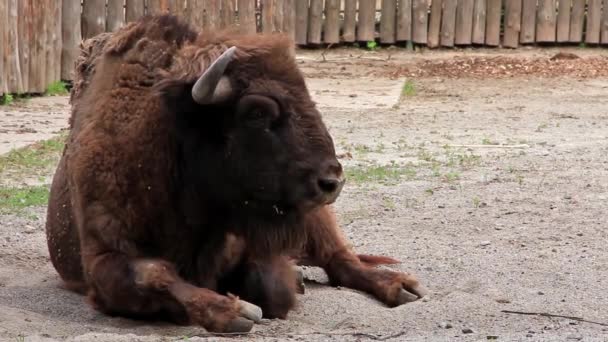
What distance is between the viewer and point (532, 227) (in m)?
7.97

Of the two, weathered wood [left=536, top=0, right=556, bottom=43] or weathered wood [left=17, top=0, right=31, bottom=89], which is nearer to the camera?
weathered wood [left=17, top=0, right=31, bottom=89]

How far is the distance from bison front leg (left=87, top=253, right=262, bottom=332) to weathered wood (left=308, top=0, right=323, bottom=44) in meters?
12.4

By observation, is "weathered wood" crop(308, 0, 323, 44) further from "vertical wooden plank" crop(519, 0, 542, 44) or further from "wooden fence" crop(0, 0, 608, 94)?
"vertical wooden plank" crop(519, 0, 542, 44)

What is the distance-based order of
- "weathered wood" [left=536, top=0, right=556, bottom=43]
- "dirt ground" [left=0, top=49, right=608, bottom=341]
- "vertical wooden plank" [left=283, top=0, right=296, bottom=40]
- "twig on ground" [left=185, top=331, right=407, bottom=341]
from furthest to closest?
"weathered wood" [left=536, top=0, right=556, bottom=43] → "vertical wooden plank" [left=283, top=0, right=296, bottom=40] → "dirt ground" [left=0, top=49, right=608, bottom=341] → "twig on ground" [left=185, top=331, right=407, bottom=341]

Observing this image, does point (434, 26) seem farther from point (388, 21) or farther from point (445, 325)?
point (445, 325)

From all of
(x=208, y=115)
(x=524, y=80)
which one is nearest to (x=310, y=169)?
(x=208, y=115)

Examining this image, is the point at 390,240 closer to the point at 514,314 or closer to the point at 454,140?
the point at 514,314

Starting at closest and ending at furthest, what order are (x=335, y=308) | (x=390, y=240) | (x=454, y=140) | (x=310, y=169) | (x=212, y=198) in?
(x=310, y=169) → (x=212, y=198) → (x=335, y=308) → (x=390, y=240) → (x=454, y=140)

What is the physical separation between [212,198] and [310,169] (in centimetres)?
59

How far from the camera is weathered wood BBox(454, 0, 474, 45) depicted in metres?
18.1

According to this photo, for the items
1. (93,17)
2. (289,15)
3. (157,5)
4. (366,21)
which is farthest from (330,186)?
(366,21)

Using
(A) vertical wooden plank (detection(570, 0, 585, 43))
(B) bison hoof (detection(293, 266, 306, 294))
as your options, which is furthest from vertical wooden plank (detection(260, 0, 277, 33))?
(B) bison hoof (detection(293, 266, 306, 294))

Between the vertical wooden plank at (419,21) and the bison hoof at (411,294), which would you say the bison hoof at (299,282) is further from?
the vertical wooden plank at (419,21)

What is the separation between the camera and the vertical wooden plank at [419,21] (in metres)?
18.2
